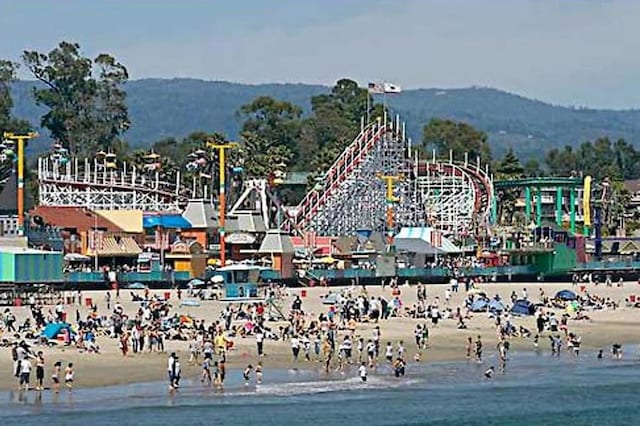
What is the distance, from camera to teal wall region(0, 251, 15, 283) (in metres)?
59.8

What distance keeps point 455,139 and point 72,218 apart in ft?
265

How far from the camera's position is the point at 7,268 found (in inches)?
2362

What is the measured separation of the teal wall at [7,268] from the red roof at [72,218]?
15475 millimetres

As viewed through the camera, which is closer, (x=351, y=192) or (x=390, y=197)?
(x=351, y=192)

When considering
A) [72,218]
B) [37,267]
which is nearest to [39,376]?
[37,267]

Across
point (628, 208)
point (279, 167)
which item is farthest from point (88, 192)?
point (628, 208)

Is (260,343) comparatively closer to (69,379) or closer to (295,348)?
(295,348)

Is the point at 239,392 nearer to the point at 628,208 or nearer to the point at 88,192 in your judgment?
the point at 88,192

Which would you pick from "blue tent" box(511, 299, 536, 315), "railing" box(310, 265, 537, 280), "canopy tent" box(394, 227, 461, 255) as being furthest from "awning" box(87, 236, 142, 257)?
"blue tent" box(511, 299, 536, 315)

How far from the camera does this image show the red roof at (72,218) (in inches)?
2990

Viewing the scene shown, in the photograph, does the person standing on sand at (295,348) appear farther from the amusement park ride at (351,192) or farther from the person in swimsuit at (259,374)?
the amusement park ride at (351,192)

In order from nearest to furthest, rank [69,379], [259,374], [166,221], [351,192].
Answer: [69,379] < [259,374] < [166,221] < [351,192]

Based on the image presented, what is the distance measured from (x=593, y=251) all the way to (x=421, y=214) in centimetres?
1141

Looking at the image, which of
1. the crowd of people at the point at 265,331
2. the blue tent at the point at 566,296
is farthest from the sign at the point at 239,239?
the blue tent at the point at 566,296
